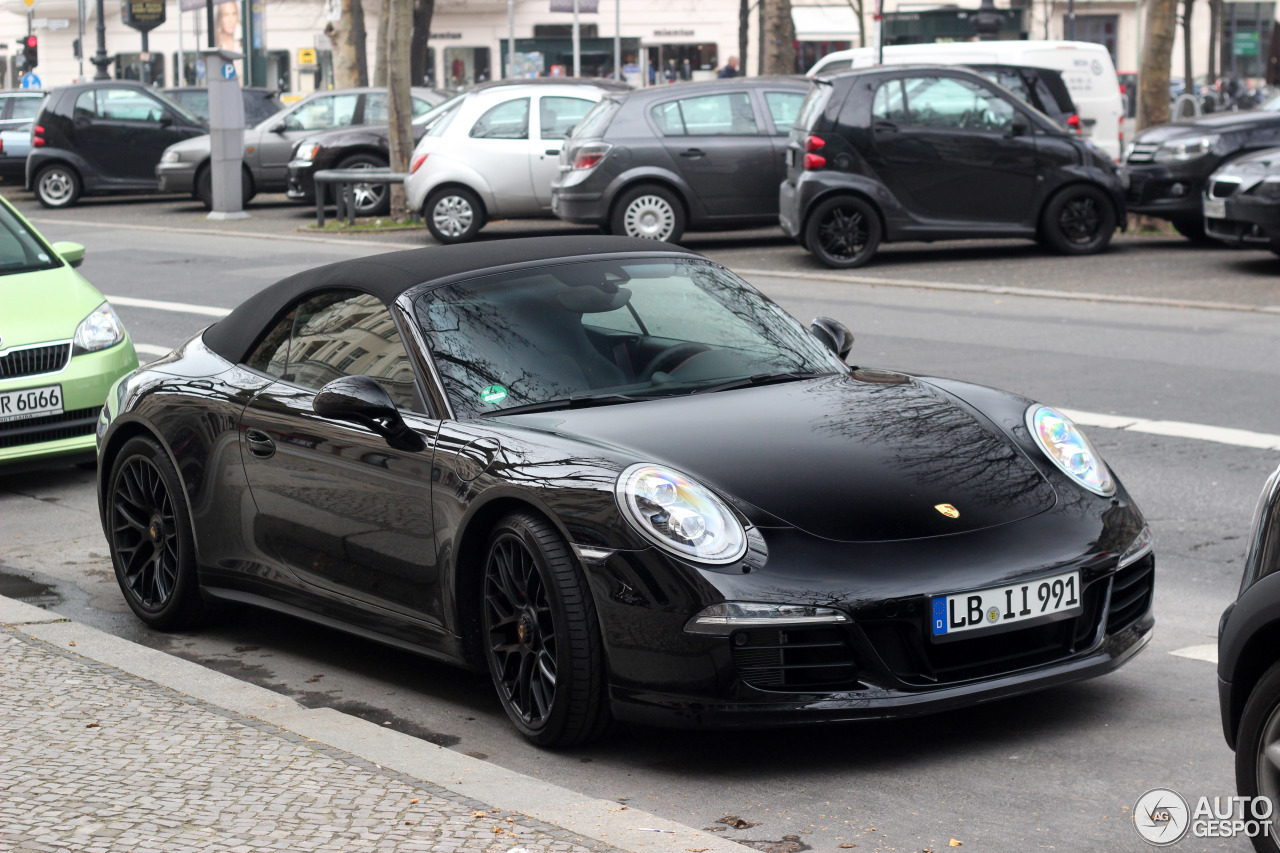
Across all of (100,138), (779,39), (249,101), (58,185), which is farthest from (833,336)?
(249,101)

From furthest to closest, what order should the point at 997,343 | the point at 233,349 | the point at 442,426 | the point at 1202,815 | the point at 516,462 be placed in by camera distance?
the point at 997,343
the point at 233,349
the point at 442,426
the point at 516,462
the point at 1202,815

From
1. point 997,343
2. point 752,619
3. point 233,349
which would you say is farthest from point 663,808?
point 997,343

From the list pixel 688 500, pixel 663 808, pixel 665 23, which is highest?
pixel 665 23

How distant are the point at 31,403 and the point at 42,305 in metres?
0.61

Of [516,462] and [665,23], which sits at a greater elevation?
[665,23]

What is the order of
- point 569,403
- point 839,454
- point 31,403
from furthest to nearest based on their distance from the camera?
point 31,403, point 569,403, point 839,454

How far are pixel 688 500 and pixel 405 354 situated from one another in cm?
125

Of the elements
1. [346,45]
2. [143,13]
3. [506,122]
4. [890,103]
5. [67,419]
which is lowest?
[67,419]

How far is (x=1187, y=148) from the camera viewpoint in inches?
693

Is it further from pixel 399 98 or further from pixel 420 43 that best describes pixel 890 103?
pixel 420 43

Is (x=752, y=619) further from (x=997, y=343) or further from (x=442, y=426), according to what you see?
(x=997, y=343)

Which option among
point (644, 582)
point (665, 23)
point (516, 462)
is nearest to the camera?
point (644, 582)

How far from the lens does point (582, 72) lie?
6681 centimetres

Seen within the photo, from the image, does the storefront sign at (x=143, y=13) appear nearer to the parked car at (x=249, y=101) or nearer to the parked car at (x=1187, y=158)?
the parked car at (x=249, y=101)
